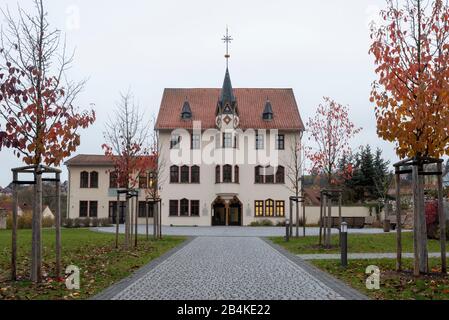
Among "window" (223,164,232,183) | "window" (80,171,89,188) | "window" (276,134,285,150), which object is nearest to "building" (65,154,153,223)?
"window" (80,171,89,188)

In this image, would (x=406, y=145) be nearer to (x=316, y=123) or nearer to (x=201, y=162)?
(x=316, y=123)

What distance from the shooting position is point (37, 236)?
10.1 metres

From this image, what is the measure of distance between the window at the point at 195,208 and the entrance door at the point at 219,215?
159 cm

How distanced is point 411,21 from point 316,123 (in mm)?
10034

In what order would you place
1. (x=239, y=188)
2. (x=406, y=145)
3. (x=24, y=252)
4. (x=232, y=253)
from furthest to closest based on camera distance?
1. (x=239, y=188)
2. (x=232, y=253)
3. (x=24, y=252)
4. (x=406, y=145)

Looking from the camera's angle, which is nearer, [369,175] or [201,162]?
[201,162]

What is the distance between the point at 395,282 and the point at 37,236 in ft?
22.0

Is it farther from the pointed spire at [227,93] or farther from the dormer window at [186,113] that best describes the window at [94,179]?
the pointed spire at [227,93]

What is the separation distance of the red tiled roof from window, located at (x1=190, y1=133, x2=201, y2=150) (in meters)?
0.89

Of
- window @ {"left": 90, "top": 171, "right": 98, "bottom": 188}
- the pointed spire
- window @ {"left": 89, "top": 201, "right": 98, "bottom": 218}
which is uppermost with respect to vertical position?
the pointed spire

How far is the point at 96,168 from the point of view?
178ft

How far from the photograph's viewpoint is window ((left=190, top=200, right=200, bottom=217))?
48.4 m

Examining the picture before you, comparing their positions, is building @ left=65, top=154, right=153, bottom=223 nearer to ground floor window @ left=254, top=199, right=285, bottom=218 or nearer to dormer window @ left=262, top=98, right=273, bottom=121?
ground floor window @ left=254, top=199, right=285, bottom=218
